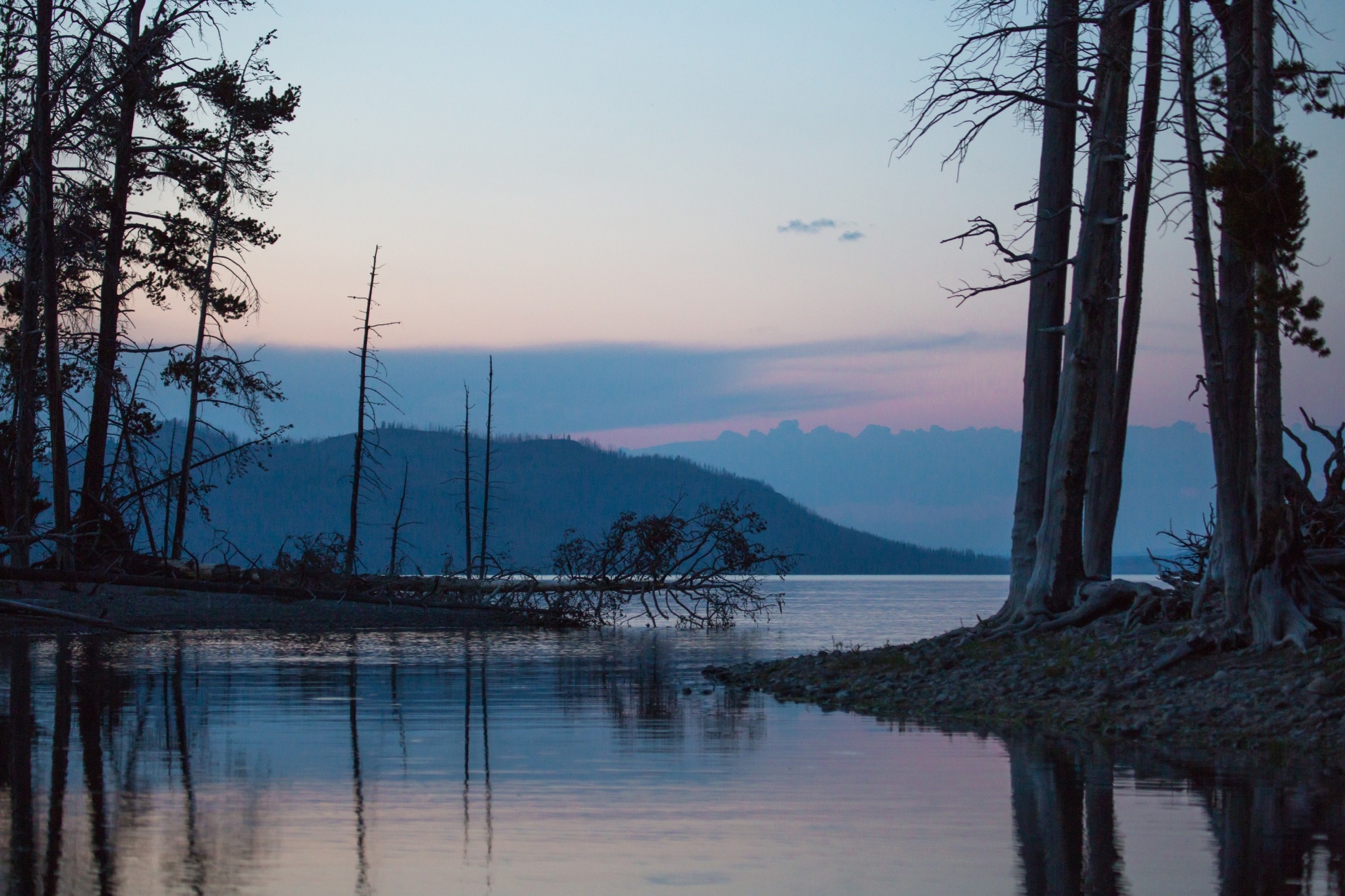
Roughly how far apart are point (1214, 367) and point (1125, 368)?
268 inches

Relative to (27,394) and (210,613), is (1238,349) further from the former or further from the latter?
(210,613)

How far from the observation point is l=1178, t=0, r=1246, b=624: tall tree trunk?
40.1ft

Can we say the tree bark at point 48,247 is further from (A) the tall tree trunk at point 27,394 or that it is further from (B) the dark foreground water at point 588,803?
(B) the dark foreground water at point 588,803

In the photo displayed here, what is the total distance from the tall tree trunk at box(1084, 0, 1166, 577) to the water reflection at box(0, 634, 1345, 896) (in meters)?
7.05

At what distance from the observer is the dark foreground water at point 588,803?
5.49 metres

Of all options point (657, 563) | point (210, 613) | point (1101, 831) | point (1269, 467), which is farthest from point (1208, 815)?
point (657, 563)

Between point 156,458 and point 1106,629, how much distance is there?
23.2 meters

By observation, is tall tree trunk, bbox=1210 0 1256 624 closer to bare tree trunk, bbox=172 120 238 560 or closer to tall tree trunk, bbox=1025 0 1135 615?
tall tree trunk, bbox=1025 0 1135 615

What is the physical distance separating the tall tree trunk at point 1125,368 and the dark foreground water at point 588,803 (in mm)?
6800

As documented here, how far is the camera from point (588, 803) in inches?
282

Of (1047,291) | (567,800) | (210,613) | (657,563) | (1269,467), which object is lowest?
(567,800)

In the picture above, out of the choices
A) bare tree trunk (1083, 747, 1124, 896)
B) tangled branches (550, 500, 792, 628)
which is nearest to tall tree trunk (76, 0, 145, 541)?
tangled branches (550, 500, 792, 628)

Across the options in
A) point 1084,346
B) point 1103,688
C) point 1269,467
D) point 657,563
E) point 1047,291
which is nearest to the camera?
point 1103,688

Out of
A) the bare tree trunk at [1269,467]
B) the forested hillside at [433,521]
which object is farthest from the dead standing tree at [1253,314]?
the forested hillside at [433,521]
